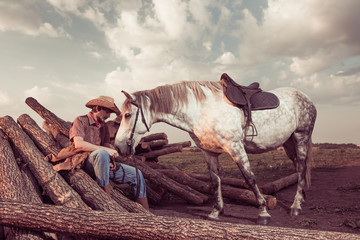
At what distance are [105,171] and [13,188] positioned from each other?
1.39 metres

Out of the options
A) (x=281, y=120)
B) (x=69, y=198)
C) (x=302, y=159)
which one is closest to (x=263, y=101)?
(x=281, y=120)

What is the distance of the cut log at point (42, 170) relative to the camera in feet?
12.4

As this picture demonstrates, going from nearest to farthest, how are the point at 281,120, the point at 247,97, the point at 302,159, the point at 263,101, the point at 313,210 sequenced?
the point at 247,97 → the point at 263,101 → the point at 281,120 → the point at 313,210 → the point at 302,159

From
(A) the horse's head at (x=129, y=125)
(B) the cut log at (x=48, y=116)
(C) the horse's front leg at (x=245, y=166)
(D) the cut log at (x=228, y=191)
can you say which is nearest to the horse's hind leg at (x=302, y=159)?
(D) the cut log at (x=228, y=191)

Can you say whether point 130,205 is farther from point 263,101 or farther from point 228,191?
point 263,101

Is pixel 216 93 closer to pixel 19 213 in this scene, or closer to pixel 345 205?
pixel 19 213

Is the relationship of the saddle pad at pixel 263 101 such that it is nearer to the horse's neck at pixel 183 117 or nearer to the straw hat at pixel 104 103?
A: the horse's neck at pixel 183 117

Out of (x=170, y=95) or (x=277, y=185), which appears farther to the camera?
(x=277, y=185)

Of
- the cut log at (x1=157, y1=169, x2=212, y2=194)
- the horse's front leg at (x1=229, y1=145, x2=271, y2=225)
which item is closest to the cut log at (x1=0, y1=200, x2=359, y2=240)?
the horse's front leg at (x1=229, y1=145, x2=271, y2=225)

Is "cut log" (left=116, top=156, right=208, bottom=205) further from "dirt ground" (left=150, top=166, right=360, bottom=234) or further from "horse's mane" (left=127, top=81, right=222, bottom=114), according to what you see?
"horse's mane" (left=127, top=81, right=222, bottom=114)

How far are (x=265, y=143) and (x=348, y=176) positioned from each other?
5.87 metres

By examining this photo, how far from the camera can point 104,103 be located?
4.11 metres

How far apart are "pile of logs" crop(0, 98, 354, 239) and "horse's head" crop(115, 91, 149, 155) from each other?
0.63 m

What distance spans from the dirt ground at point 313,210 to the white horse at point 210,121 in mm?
374
